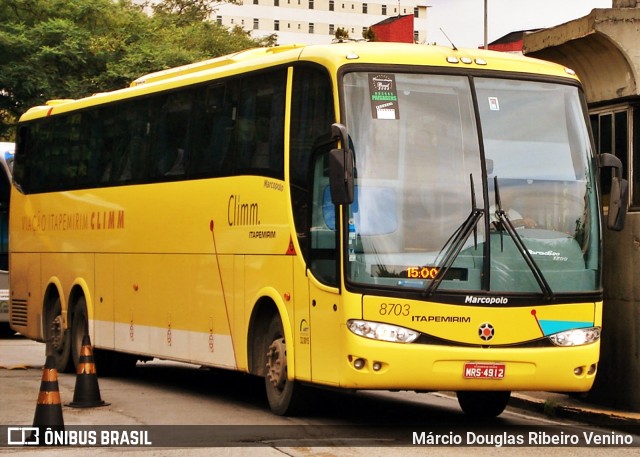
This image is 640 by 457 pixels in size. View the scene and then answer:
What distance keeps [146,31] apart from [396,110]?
1401 inches

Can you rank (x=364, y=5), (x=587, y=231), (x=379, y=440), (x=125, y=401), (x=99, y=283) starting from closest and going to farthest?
(x=379, y=440)
(x=587, y=231)
(x=125, y=401)
(x=99, y=283)
(x=364, y=5)

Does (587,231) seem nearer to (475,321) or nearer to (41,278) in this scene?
(475,321)

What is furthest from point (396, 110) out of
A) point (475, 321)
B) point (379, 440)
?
point (379, 440)

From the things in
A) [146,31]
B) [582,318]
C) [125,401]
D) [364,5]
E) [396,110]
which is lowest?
[125,401]

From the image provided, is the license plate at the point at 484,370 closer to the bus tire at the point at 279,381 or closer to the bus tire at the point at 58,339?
the bus tire at the point at 279,381

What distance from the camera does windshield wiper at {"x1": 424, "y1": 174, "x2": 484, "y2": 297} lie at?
1249 cm

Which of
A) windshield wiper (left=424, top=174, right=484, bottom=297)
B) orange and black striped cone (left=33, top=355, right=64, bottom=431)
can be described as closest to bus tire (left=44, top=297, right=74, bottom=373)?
orange and black striped cone (left=33, top=355, right=64, bottom=431)

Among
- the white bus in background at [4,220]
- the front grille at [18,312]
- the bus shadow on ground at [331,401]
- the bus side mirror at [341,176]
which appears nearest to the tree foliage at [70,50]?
the white bus in background at [4,220]

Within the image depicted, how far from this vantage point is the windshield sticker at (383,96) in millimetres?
12922

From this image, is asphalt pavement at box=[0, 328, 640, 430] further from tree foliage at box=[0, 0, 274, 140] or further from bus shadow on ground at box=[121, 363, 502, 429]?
tree foliage at box=[0, 0, 274, 140]

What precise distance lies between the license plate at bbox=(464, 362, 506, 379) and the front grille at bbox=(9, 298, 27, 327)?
10919 mm

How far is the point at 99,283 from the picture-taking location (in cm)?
1923

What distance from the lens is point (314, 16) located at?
14588cm

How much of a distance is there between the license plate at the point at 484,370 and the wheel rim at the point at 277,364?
2077mm
